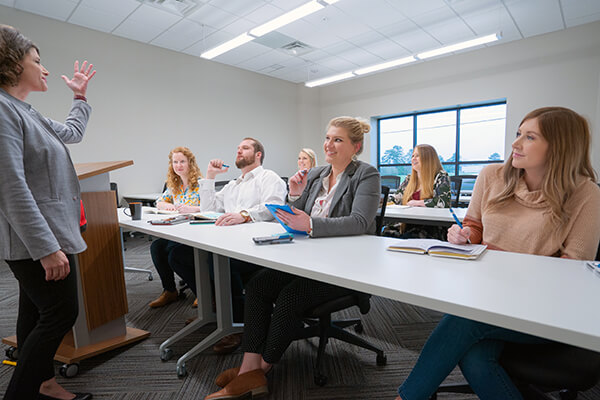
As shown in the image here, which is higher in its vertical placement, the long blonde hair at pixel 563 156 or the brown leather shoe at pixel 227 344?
the long blonde hair at pixel 563 156

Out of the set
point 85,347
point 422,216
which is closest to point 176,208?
point 85,347

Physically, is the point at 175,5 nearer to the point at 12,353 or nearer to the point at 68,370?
the point at 12,353

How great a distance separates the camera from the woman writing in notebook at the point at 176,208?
2.01m

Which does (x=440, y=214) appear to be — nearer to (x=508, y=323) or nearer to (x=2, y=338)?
(x=508, y=323)

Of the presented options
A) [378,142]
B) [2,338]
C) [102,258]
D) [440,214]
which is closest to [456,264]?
[440,214]

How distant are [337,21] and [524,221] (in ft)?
13.0

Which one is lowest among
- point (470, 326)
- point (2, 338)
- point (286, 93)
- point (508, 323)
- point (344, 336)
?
point (2, 338)

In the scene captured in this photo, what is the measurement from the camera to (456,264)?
967 millimetres

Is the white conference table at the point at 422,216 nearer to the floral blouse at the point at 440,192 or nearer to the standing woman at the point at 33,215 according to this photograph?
the floral blouse at the point at 440,192

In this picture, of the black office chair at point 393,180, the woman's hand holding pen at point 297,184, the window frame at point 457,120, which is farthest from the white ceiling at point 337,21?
the woman's hand holding pen at point 297,184

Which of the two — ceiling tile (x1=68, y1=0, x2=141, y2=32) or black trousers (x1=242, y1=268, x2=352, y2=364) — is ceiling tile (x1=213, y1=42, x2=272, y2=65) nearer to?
ceiling tile (x1=68, y1=0, x2=141, y2=32)

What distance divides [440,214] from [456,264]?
4.74ft

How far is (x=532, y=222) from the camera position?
117 cm

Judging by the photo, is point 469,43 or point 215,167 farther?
point 469,43
